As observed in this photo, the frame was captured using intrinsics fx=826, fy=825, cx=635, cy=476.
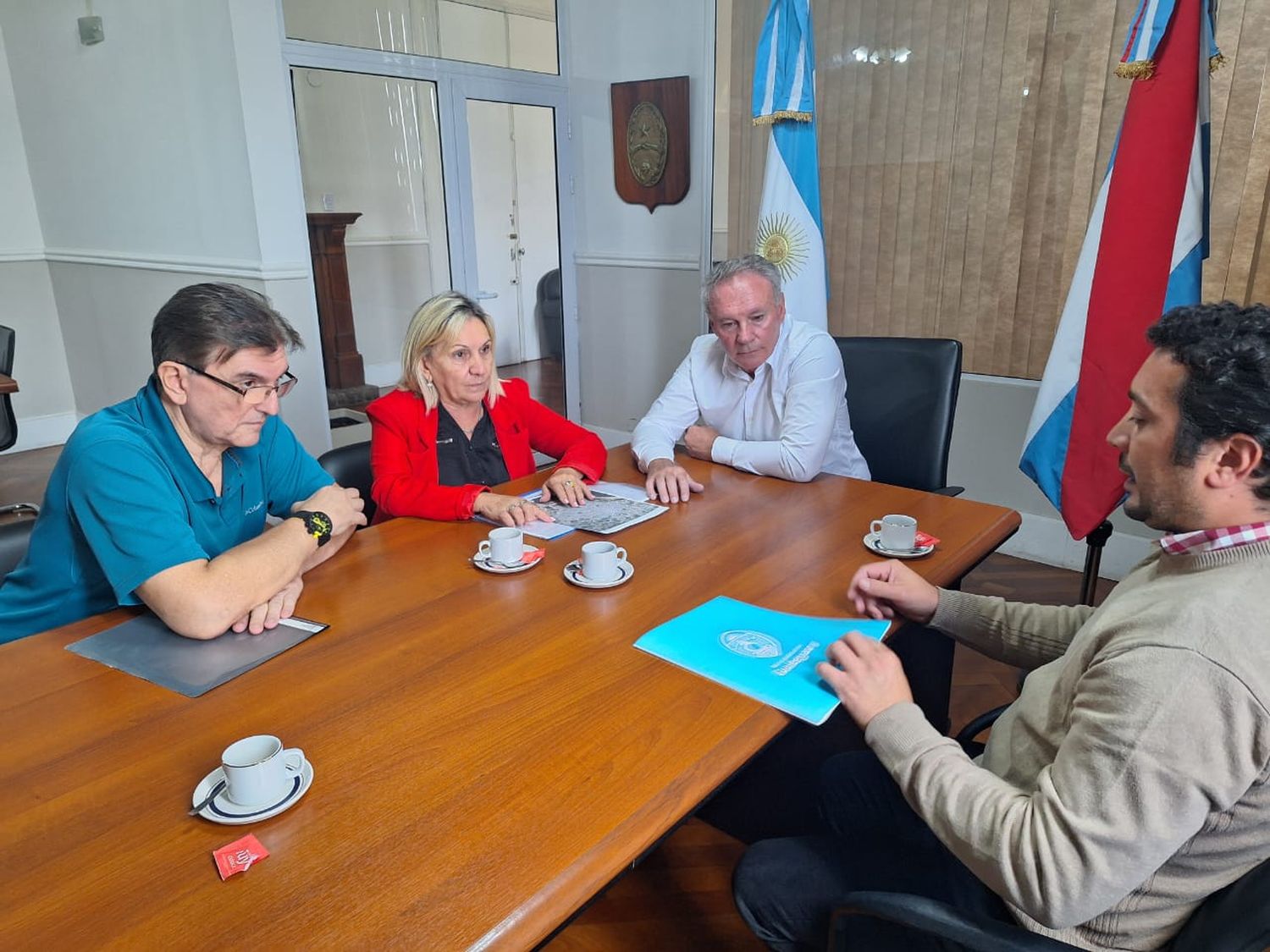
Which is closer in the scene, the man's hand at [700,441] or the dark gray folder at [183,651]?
the dark gray folder at [183,651]

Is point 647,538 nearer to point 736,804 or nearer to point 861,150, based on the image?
point 736,804

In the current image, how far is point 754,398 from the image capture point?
223 centimetres

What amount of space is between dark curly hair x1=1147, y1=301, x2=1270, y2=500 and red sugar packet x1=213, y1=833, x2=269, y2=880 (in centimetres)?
100

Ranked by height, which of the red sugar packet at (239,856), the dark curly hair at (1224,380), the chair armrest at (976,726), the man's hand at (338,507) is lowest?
the chair armrest at (976,726)

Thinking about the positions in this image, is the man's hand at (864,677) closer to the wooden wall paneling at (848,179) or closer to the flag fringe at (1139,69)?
the flag fringe at (1139,69)

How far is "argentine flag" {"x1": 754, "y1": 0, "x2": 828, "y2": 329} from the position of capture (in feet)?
10.3

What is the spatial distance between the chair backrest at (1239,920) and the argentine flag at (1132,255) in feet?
5.81

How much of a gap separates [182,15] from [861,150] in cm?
285

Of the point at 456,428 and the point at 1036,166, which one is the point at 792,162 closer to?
the point at 1036,166

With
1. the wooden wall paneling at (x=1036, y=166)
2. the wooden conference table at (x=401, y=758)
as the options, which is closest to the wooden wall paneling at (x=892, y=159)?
the wooden wall paneling at (x=1036, y=166)

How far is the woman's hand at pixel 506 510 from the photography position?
1.63 metres

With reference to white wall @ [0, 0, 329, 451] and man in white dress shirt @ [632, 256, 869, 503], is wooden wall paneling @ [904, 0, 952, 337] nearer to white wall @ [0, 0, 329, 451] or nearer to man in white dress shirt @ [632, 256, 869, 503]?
man in white dress shirt @ [632, 256, 869, 503]

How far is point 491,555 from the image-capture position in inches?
56.2

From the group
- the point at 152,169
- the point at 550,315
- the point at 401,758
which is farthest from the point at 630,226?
the point at 401,758
